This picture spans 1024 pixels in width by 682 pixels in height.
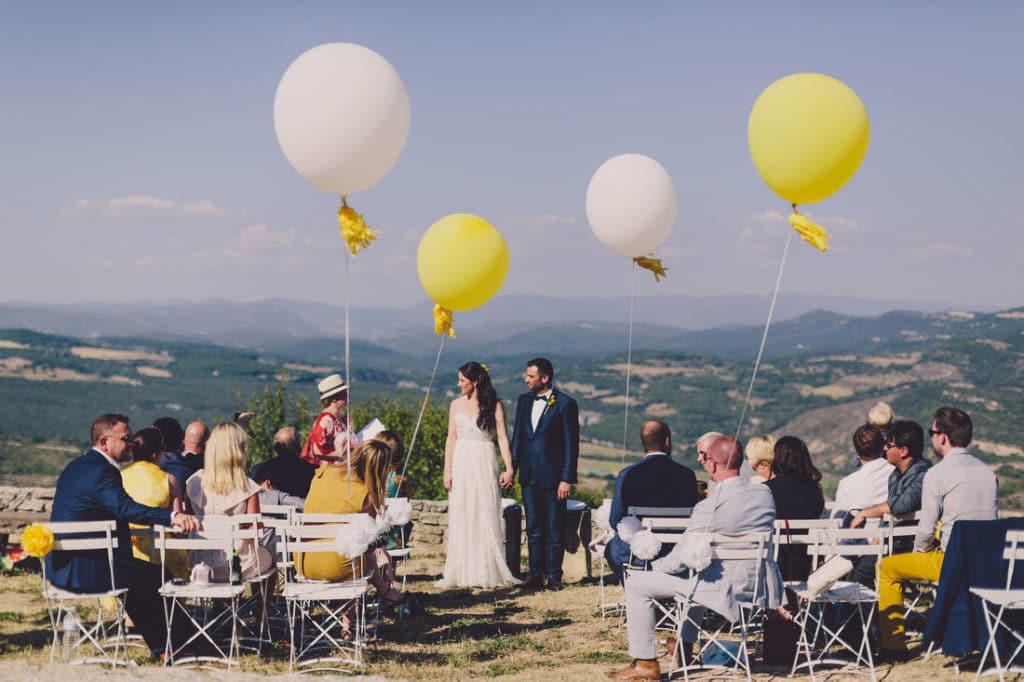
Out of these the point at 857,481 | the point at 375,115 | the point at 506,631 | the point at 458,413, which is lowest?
the point at 506,631

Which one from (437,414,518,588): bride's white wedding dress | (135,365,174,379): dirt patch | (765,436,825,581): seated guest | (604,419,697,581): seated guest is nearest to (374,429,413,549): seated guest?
(437,414,518,588): bride's white wedding dress

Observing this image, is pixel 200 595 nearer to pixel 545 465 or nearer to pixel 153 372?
pixel 545 465

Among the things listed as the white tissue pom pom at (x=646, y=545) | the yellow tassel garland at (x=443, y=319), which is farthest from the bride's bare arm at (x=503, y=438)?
the white tissue pom pom at (x=646, y=545)

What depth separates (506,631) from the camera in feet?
22.7

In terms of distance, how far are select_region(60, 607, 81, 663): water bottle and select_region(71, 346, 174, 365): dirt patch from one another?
182823 millimetres

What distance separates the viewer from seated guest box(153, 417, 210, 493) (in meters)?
7.38

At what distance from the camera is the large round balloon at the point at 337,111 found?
20.4ft

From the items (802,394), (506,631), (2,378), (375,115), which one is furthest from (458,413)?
(2,378)

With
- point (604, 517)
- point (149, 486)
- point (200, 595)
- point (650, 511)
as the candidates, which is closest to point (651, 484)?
point (650, 511)

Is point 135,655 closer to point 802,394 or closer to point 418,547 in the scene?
point 418,547

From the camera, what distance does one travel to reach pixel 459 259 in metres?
7.60

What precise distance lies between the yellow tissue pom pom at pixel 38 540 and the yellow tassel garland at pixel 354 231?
8.24 ft

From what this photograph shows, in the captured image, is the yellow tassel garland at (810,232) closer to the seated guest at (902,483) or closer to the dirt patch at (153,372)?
the seated guest at (902,483)

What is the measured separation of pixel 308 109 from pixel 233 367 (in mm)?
200628
